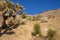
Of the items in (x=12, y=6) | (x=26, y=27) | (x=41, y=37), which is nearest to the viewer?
(x=41, y=37)

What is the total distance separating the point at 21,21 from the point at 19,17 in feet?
2.03

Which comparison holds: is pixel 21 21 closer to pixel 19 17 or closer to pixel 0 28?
pixel 19 17

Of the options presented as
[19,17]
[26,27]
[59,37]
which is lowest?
[59,37]

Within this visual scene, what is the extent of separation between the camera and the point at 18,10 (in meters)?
17.9

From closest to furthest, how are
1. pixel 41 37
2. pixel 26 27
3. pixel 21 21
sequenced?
pixel 41 37 → pixel 26 27 → pixel 21 21

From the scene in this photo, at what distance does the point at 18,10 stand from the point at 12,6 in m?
0.87

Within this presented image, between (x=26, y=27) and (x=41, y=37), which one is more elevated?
(x=26, y=27)

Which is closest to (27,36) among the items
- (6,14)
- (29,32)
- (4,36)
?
(29,32)

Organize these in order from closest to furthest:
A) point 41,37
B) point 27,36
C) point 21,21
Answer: point 41,37
point 27,36
point 21,21

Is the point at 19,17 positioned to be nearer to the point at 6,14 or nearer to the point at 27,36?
the point at 6,14

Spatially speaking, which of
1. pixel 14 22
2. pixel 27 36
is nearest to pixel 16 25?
pixel 14 22

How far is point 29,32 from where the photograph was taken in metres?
17.4

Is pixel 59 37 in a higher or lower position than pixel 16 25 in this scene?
lower

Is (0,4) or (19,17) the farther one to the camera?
(19,17)
